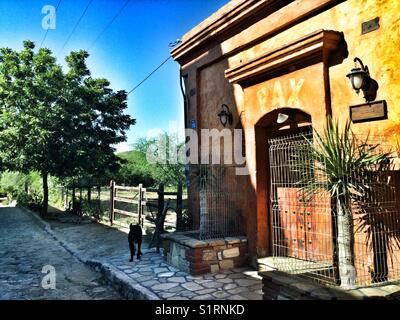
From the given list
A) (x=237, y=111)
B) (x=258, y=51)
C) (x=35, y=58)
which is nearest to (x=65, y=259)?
(x=237, y=111)

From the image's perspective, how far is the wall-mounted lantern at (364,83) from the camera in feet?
14.0

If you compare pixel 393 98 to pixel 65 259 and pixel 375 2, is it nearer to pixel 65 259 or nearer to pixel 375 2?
pixel 375 2

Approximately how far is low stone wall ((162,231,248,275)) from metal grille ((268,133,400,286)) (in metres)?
0.69

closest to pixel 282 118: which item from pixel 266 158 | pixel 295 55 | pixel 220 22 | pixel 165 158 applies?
pixel 266 158

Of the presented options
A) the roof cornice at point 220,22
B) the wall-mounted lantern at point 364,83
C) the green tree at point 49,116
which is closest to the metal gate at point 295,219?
the wall-mounted lantern at point 364,83

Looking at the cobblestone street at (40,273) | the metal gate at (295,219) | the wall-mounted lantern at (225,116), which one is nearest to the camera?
the metal gate at (295,219)

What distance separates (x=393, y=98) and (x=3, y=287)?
6.89 m

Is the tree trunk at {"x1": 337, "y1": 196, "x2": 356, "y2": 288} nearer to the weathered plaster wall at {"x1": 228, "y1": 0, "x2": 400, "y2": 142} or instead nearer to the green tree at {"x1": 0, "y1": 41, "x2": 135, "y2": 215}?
the weathered plaster wall at {"x1": 228, "y1": 0, "x2": 400, "y2": 142}

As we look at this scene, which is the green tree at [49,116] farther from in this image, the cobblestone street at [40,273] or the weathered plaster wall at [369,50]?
the weathered plaster wall at [369,50]

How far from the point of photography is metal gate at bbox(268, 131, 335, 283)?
16.2 feet

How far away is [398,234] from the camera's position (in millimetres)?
4039

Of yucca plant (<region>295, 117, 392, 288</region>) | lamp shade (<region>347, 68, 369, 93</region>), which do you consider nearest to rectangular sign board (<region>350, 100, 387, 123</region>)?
lamp shade (<region>347, 68, 369, 93</region>)

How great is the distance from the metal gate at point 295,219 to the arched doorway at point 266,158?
0.22 ft

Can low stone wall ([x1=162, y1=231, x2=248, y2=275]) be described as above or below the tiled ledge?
below
